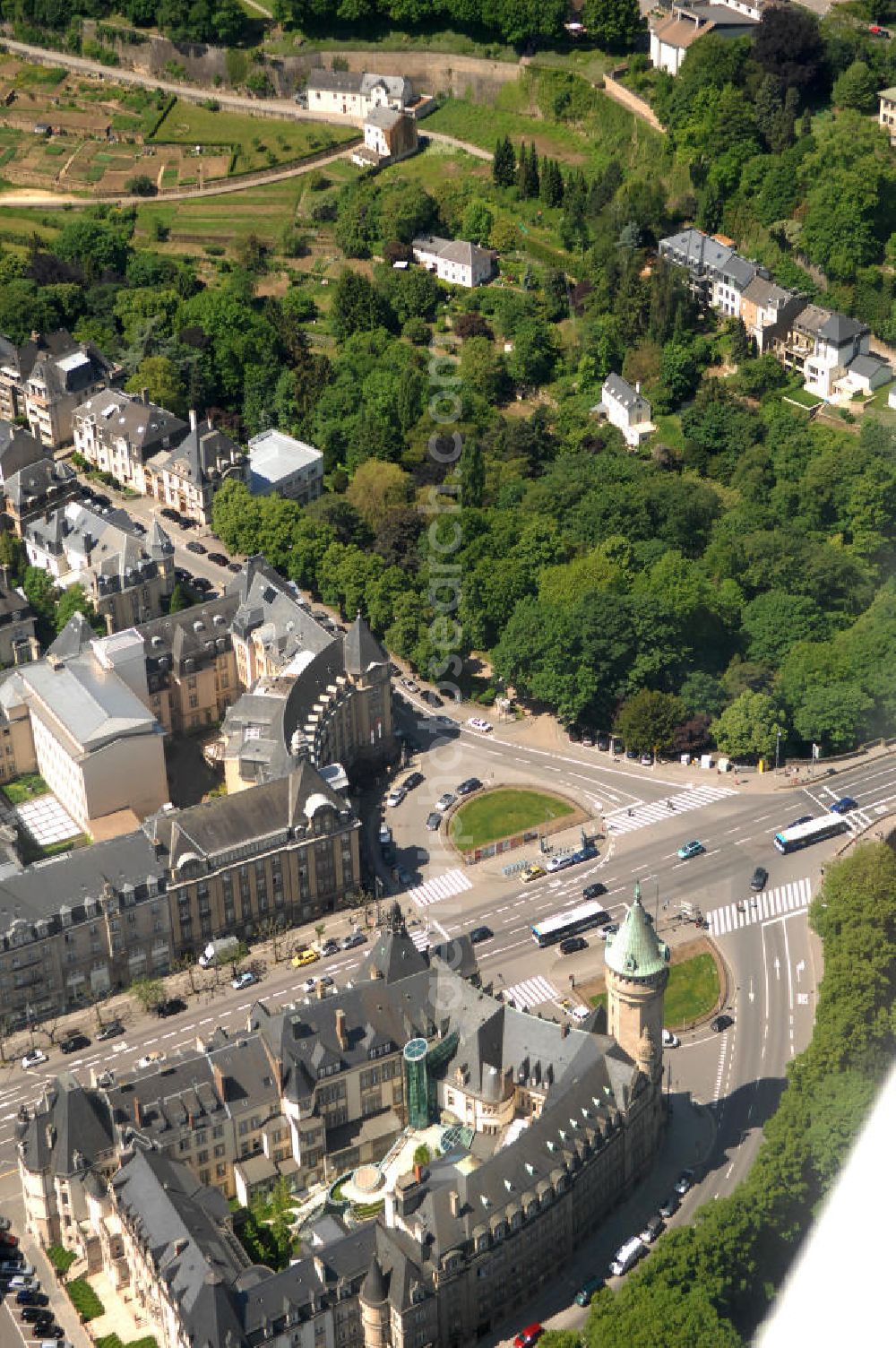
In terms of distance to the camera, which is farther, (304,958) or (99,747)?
(99,747)

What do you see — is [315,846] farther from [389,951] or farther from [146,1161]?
[146,1161]

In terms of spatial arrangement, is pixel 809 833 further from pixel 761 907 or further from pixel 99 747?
pixel 99 747

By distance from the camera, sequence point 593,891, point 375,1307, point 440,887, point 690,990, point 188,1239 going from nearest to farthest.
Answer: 1. point 375,1307
2. point 188,1239
3. point 690,990
4. point 593,891
5. point 440,887

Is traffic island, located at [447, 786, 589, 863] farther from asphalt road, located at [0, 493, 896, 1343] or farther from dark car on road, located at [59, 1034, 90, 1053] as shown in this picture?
dark car on road, located at [59, 1034, 90, 1053]

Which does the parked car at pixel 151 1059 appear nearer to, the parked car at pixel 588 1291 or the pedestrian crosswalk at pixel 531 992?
the pedestrian crosswalk at pixel 531 992

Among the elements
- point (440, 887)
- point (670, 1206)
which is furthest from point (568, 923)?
point (670, 1206)
